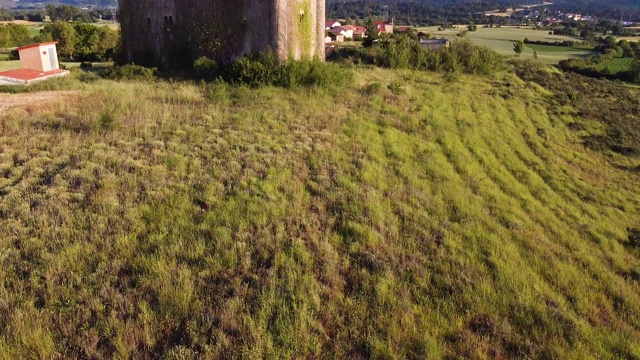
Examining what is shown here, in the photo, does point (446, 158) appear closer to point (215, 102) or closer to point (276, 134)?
point (276, 134)

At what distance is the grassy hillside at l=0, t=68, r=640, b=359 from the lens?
15.2 feet

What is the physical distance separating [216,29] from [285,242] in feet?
53.7

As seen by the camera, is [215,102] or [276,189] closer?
[276,189]

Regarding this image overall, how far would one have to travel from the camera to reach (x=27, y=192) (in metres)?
7.25

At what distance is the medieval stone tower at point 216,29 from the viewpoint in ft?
60.8

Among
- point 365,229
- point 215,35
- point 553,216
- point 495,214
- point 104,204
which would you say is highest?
point 215,35

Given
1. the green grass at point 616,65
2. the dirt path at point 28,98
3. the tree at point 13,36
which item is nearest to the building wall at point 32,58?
the dirt path at point 28,98

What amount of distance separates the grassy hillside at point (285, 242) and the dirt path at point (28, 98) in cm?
67

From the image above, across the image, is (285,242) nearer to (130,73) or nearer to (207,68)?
(207,68)

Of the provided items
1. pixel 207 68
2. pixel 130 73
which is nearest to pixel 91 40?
pixel 130 73

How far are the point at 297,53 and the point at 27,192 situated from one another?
15025 mm

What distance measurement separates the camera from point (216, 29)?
19.6 metres

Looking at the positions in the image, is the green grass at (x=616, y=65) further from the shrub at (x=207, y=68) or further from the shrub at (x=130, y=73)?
the shrub at (x=130, y=73)

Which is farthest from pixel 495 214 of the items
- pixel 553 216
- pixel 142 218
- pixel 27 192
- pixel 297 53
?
pixel 297 53
